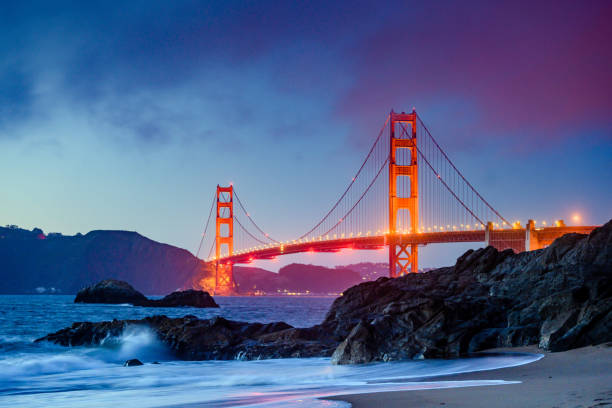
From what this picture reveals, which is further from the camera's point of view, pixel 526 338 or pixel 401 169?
pixel 401 169

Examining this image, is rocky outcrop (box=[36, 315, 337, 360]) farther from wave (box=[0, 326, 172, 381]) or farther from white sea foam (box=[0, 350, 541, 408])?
white sea foam (box=[0, 350, 541, 408])

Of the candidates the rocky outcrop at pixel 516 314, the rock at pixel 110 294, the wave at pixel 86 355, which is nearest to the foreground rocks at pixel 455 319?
the rocky outcrop at pixel 516 314

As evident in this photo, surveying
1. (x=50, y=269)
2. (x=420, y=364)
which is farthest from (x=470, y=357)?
(x=50, y=269)

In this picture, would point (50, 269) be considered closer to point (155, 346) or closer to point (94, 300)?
point (94, 300)

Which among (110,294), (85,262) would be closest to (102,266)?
(85,262)

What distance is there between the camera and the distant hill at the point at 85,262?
177250mm

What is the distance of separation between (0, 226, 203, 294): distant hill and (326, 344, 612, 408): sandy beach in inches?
6561

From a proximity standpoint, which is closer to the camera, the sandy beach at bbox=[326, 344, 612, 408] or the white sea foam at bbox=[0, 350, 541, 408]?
the sandy beach at bbox=[326, 344, 612, 408]

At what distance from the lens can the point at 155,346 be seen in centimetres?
1827

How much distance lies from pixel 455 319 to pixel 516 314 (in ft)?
5.33

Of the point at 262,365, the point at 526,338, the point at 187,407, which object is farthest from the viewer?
the point at 262,365

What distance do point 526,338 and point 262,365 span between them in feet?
19.1

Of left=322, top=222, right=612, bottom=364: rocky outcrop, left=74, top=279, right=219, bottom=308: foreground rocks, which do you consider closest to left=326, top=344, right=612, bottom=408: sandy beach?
left=322, top=222, right=612, bottom=364: rocky outcrop

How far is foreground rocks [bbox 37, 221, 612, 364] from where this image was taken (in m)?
11.6
